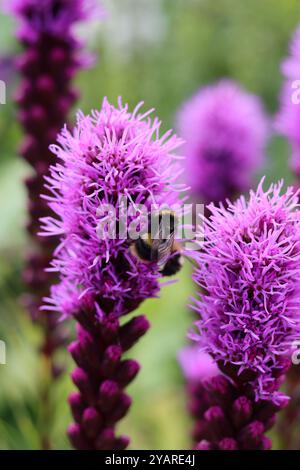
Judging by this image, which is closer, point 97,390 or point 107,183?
point 107,183

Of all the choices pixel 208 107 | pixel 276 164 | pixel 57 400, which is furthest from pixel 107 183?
pixel 276 164

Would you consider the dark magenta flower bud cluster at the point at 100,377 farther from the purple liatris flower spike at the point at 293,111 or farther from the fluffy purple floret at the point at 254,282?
the purple liatris flower spike at the point at 293,111

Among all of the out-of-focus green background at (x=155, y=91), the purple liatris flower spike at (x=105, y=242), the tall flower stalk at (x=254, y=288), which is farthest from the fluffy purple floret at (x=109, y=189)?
the out-of-focus green background at (x=155, y=91)

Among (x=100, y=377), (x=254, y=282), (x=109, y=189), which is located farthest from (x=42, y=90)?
(x=254, y=282)

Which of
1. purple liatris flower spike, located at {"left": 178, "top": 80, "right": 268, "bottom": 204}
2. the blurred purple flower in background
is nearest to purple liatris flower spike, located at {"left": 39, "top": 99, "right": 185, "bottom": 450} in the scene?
the blurred purple flower in background

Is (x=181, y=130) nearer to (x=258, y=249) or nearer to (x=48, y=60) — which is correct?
(x=48, y=60)

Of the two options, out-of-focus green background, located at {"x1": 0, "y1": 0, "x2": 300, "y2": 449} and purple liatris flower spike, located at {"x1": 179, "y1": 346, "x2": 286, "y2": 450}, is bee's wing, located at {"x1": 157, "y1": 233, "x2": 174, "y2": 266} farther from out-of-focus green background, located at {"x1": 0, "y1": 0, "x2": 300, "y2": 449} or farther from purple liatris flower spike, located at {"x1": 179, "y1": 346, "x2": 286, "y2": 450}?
out-of-focus green background, located at {"x1": 0, "y1": 0, "x2": 300, "y2": 449}

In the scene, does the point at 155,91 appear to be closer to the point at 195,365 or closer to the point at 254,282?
the point at 195,365
